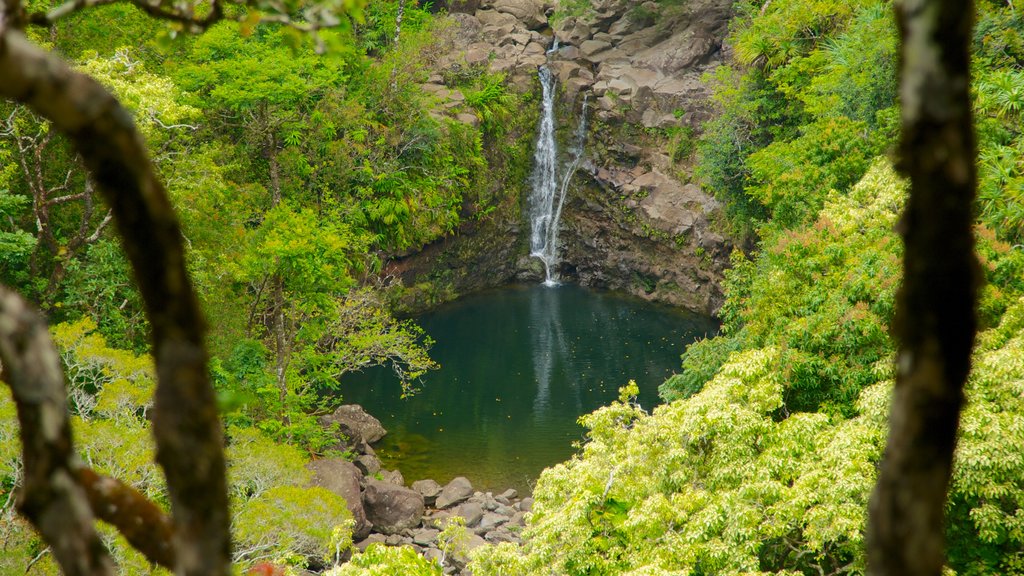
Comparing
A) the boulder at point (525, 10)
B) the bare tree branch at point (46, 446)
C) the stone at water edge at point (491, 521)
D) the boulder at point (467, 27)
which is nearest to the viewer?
the bare tree branch at point (46, 446)

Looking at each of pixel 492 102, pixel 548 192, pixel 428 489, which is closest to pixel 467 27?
pixel 492 102

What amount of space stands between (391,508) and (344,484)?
4.27 ft

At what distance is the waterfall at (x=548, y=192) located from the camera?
3488 centimetres

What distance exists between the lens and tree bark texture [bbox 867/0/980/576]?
1342mm

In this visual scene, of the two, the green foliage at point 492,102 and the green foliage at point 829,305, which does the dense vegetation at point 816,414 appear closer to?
the green foliage at point 829,305

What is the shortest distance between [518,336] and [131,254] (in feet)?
89.9

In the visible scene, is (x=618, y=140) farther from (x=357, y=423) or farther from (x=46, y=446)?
(x=46, y=446)

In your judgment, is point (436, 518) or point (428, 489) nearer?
point (436, 518)

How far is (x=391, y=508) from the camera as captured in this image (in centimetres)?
1686

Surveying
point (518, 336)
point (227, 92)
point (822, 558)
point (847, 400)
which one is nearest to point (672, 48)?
point (518, 336)

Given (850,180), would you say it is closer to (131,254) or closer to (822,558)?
(822,558)

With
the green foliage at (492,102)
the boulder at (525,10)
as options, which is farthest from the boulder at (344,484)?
the boulder at (525,10)

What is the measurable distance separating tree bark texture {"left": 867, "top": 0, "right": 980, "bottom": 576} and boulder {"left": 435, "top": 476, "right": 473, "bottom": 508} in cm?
1699

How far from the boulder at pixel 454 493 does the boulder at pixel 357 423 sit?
120 inches
